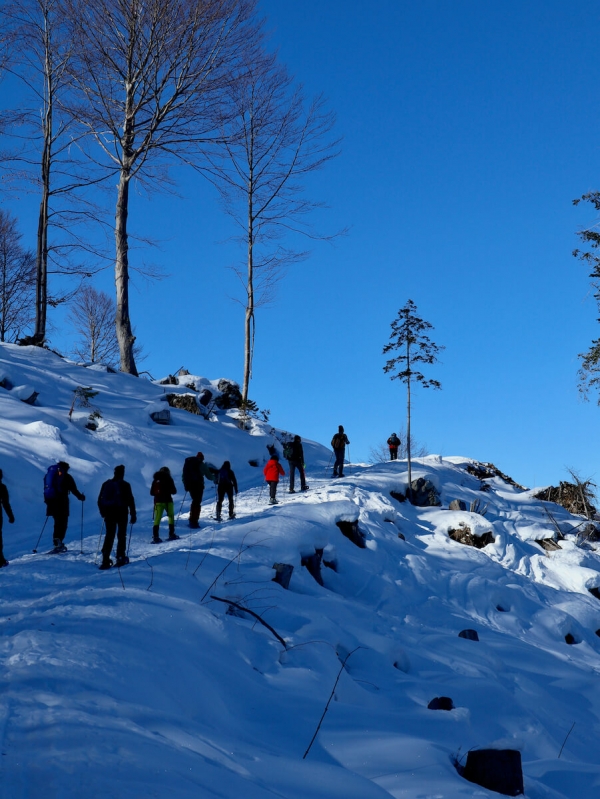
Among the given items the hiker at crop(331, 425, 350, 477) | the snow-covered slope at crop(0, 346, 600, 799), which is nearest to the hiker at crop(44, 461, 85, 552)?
the snow-covered slope at crop(0, 346, 600, 799)

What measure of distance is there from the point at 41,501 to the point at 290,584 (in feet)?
22.8

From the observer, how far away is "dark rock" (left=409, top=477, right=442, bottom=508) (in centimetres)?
1989

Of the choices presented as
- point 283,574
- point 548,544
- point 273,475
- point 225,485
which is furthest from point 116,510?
point 548,544

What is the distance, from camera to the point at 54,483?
10406 mm

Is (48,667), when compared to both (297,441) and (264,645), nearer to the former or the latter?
(264,645)

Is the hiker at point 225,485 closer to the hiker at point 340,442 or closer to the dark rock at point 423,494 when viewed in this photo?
the hiker at point 340,442

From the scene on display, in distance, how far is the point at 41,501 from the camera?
13.7 m

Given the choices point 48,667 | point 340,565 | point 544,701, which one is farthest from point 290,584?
point 48,667

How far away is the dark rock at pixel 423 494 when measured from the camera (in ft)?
65.3

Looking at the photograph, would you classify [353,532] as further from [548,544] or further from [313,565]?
[548,544]

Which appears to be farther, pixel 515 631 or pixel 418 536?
pixel 418 536

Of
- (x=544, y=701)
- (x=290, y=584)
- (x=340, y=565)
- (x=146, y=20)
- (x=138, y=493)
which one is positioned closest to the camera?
(x=544, y=701)

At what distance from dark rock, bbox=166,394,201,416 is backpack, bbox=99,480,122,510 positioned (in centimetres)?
1299

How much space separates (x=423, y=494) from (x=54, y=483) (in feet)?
41.6
